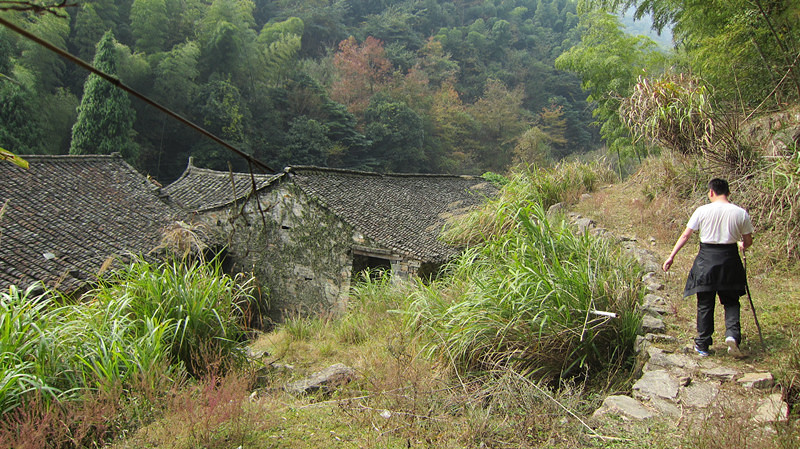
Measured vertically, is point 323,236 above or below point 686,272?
below

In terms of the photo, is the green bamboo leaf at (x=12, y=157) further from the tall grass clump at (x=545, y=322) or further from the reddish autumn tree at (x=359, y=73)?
the reddish autumn tree at (x=359, y=73)

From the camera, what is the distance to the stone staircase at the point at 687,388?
9.59 ft

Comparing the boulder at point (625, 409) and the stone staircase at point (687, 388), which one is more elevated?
the stone staircase at point (687, 388)

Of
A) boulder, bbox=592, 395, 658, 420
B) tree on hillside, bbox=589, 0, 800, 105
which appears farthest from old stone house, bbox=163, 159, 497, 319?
boulder, bbox=592, 395, 658, 420

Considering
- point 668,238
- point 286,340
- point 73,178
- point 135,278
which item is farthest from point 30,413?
point 73,178

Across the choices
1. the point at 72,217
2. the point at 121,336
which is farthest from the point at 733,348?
the point at 72,217

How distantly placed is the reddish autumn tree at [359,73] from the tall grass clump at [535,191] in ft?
72.6

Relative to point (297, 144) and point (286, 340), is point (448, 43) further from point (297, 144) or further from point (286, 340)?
point (286, 340)

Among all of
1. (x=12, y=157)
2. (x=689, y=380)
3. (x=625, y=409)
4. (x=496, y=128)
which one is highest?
(x=496, y=128)

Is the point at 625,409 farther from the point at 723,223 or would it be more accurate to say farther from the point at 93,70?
the point at 93,70

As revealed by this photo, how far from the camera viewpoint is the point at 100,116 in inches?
787

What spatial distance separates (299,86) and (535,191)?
875 inches

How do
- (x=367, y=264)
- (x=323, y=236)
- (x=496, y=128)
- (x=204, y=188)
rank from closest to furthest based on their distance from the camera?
(x=367, y=264)
(x=323, y=236)
(x=204, y=188)
(x=496, y=128)

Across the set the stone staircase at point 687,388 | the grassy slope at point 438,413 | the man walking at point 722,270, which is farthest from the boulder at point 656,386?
the man walking at point 722,270
